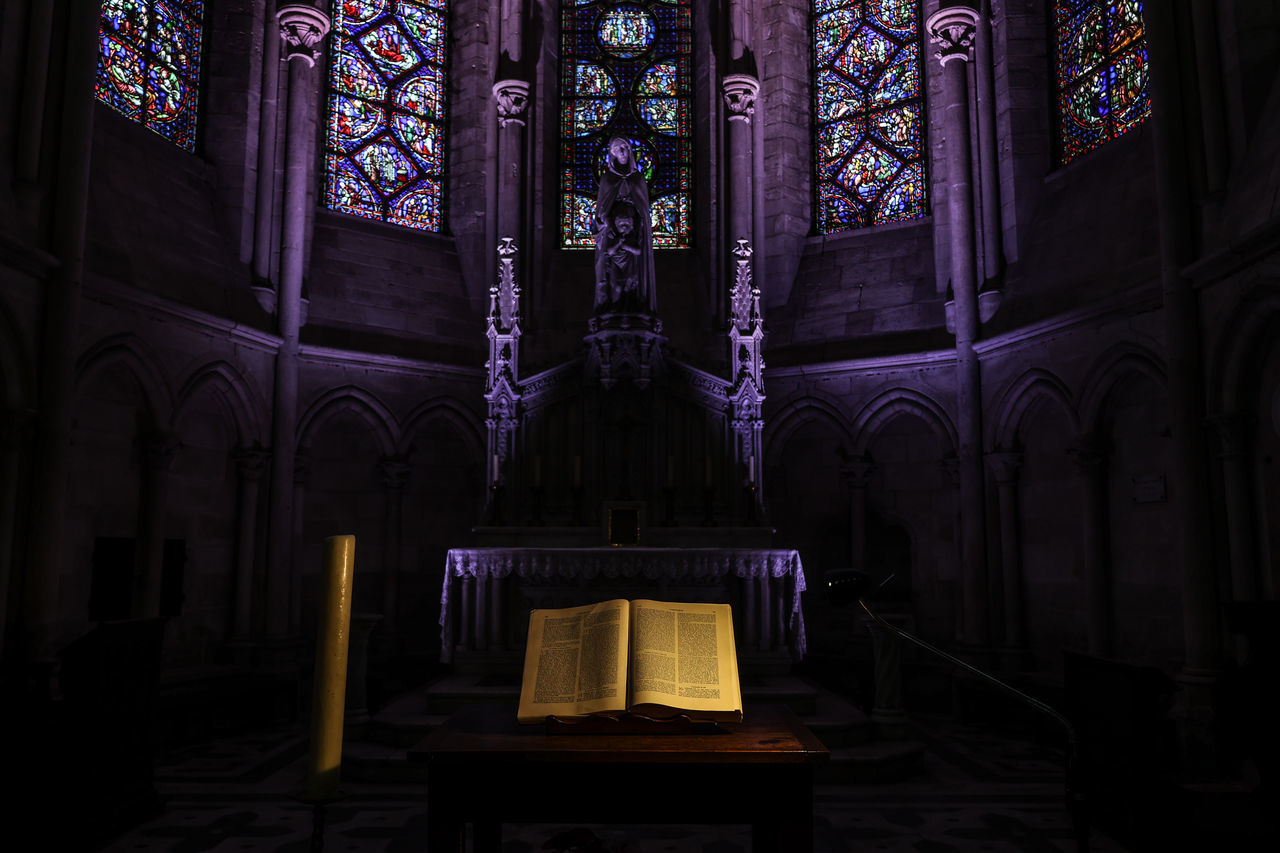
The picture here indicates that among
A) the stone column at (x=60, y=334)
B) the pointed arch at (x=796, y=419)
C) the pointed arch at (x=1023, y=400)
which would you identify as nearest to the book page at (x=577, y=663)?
the stone column at (x=60, y=334)

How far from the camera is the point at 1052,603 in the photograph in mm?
9766

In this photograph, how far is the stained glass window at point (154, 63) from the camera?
9.95m

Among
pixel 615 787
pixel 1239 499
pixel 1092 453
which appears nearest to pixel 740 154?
pixel 1092 453

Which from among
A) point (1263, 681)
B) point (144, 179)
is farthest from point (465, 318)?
point (1263, 681)

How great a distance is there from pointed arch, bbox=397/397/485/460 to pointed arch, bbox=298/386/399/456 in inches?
12.7

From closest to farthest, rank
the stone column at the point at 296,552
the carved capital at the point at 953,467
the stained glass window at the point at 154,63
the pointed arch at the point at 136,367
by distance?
the pointed arch at the point at 136,367 < the stained glass window at the point at 154,63 < the stone column at the point at 296,552 < the carved capital at the point at 953,467

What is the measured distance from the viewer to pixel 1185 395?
738 cm

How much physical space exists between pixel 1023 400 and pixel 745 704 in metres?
5.23

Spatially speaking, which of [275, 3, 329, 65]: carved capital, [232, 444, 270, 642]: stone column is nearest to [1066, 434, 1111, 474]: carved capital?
[232, 444, 270, 642]: stone column

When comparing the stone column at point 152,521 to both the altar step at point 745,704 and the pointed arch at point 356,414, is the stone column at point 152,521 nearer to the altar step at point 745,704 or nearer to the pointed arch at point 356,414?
the pointed arch at point 356,414

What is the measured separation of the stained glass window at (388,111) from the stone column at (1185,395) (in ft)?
28.6

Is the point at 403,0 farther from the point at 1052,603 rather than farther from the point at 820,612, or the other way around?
the point at 1052,603

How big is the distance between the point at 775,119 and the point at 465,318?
16.2 ft

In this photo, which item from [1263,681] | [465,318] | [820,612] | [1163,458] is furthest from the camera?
[465,318]
